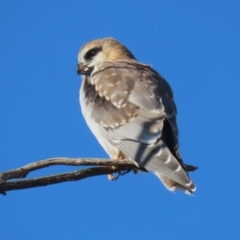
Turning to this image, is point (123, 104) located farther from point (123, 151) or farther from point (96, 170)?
point (96, 170)

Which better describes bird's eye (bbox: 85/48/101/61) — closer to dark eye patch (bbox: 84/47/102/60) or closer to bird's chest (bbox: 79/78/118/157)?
dark eye patch (bbox: 84/47/102/60)

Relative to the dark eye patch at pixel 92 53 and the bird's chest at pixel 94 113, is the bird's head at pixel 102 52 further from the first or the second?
the bird's chest at pixel 94 113

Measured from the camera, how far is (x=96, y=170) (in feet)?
8.46

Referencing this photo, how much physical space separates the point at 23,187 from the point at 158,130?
1.60 m

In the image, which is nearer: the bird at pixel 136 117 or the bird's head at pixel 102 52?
the bird at pixel 136 117

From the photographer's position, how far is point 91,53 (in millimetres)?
5816

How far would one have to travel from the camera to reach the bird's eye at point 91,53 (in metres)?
5.75

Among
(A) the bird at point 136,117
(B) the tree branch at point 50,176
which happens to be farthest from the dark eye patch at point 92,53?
(B) the tree branch at point 50,176

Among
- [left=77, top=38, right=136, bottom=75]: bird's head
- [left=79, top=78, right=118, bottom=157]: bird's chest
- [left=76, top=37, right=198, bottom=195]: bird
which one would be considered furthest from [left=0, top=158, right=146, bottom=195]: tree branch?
[left=77, top=38, right=136, bottom=75]: bird's head

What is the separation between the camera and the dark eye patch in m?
5.75

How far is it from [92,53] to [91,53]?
0.04ft

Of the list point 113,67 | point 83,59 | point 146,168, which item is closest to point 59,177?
point 146,168

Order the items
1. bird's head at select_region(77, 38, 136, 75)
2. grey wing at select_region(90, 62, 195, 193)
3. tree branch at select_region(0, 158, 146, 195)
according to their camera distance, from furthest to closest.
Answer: bird's head at select_region(77, 38, 136, 75), grey wing at select_region(90, 62, 195, 193), tree branch at select_region(0, 158, 146, 195)

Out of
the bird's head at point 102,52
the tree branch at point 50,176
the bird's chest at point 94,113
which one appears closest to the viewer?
the tree branch at point 50,176
